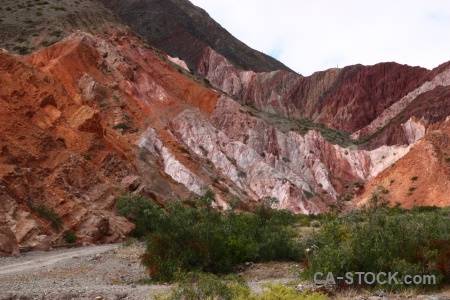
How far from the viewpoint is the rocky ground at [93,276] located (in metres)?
12.3

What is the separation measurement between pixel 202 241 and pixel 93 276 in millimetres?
3528

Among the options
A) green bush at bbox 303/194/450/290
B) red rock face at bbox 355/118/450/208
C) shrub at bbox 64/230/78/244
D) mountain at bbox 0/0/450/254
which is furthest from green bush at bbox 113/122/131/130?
green bush at bbox 303/194/450/290

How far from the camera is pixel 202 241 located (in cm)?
1686

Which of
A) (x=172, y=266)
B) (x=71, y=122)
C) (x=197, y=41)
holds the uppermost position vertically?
(x=197, y=41)

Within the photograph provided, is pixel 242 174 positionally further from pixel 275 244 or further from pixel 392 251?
pixel 392 251

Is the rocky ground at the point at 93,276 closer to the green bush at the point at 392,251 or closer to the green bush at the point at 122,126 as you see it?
the green bush at the point at 392,251

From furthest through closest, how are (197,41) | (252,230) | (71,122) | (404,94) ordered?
(197,41) → (404,94) → (71,122) → (252,230)

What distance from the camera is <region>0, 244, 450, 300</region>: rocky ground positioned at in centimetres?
1234

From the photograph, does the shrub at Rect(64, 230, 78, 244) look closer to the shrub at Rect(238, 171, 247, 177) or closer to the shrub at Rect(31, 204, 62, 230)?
the shrub at Rect(31, 204, 62, 230)

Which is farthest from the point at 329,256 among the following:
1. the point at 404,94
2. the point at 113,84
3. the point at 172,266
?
the point at 404,94

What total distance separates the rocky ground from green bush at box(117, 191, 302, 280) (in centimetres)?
69

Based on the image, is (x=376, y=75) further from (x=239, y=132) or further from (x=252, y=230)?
(x=252, y=230)

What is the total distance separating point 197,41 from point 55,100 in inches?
2418

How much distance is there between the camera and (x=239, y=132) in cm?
5625
